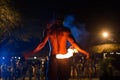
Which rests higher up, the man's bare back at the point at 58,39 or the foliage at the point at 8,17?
the foliage at the point at 8,17

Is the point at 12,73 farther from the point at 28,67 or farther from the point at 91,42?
the point at 91,42

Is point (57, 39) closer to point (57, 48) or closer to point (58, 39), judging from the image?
point (58, 39)

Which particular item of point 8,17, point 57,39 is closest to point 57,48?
→ point 57,39

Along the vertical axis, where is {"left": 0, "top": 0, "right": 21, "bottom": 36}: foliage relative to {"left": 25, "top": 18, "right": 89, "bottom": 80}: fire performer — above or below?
above

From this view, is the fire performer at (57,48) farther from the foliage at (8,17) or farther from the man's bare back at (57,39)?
the foliage at (8,17)

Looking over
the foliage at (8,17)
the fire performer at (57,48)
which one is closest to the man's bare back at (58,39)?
Result: the fire performer at (57,48)

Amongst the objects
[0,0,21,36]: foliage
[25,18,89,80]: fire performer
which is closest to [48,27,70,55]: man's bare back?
[25,18,89,80]: fire performer

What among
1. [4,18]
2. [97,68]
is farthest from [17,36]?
[97,68]

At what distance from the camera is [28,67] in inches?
384

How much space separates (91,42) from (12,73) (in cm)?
1283

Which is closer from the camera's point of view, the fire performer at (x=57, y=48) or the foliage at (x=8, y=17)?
the fire performer at (x=57, y=48)

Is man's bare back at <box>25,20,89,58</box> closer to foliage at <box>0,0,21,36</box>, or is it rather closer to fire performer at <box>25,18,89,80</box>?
fire performer at <box>25,18,89,80</box>

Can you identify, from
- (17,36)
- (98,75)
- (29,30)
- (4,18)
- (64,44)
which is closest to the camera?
(64,44)

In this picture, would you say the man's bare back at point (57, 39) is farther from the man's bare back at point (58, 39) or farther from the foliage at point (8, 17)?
the foliage at point (8, 17)
